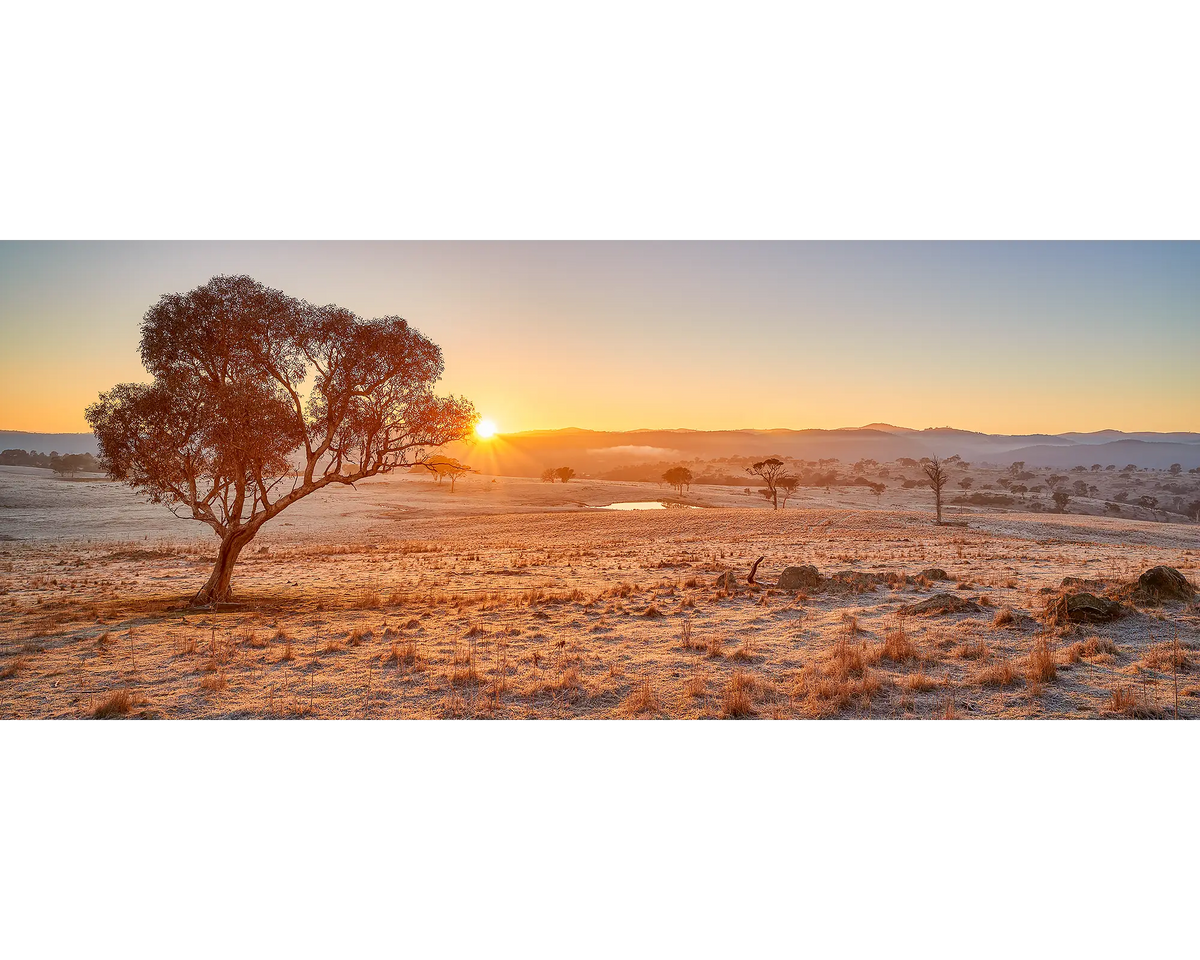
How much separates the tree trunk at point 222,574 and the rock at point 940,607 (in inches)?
527

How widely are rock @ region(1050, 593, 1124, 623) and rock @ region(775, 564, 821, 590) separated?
15.0ft

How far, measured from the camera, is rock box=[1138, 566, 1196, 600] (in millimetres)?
10078

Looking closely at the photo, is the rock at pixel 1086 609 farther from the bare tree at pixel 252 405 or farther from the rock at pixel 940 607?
the bare tree at pixel 252 405

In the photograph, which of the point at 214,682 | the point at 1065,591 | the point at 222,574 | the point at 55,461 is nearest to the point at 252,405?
the point at 222,574

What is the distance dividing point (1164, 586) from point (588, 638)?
10814 millimetres

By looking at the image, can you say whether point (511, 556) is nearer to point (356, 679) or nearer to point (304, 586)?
point (304, 586)

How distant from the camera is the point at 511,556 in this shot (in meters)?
22.5

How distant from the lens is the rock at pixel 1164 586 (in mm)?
10078

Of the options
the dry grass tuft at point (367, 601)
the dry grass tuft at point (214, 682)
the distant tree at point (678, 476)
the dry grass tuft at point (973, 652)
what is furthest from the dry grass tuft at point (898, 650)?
the distant tree at point (678, 476)

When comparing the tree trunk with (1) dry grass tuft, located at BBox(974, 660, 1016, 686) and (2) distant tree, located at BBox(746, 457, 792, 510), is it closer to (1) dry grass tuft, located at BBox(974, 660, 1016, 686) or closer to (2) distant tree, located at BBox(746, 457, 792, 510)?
(1) dry grass tuft, located at BBox(974, 660, 1016, 686)

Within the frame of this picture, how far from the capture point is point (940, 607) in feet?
33.8

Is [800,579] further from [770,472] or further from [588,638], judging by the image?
[770,472]

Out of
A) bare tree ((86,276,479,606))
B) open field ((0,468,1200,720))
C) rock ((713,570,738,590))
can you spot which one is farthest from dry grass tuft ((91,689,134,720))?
rock ((713,570,738,590))
